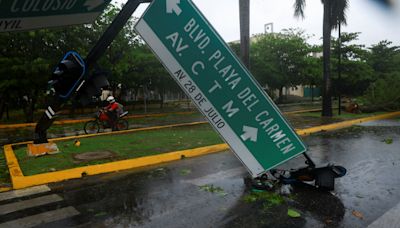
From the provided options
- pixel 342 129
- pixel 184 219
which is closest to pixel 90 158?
pixel 184 219

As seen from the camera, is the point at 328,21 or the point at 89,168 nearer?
the point at 89,168

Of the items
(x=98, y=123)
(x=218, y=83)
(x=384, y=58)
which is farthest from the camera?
(x=384, y=58)

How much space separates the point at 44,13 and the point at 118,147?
773 centimetres

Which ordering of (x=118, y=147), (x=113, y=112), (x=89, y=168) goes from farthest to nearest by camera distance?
(x=113, y=112)
(x=118, y=147)
(x=89, y=168)

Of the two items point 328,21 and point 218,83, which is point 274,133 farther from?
point 328,21

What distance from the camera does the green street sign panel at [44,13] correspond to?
2.57m

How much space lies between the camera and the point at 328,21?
59.7 ft

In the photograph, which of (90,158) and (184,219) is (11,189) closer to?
(90,158)

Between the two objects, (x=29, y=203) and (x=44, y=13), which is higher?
(x=44, y=13)

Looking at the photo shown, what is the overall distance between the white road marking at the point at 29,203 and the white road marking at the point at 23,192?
0.42 m

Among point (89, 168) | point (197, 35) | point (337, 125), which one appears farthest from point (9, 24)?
point (337, 125)

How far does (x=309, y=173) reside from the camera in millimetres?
5902

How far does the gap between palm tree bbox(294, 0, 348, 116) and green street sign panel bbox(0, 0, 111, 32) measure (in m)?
17.4

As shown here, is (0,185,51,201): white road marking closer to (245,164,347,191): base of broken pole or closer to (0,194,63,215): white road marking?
(0,194,63,215): white road marking
